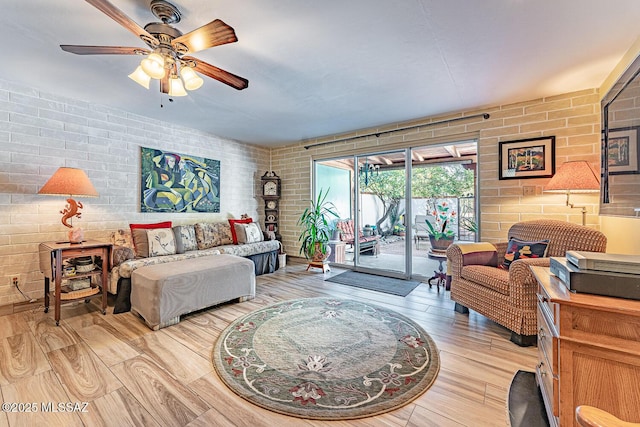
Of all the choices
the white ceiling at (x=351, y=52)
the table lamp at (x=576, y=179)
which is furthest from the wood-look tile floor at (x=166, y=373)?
the white ceiling at (x=351, y=52)

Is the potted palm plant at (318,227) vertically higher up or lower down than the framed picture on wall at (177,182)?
lower down

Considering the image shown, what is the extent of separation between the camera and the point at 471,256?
2.71 m

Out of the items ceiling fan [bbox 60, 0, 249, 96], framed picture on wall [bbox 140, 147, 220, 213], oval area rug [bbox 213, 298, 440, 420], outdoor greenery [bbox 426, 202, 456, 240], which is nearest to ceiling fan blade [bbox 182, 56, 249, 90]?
ceiling fan [bbox 60, 0, 249, 96]

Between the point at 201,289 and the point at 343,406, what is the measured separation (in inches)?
73.1

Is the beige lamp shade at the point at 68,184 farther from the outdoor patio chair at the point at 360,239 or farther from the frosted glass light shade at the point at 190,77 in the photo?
the outdoor patio chair at the point at 360,239

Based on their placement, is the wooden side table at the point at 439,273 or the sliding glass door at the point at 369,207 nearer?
the wooden side table at the point at 439,273

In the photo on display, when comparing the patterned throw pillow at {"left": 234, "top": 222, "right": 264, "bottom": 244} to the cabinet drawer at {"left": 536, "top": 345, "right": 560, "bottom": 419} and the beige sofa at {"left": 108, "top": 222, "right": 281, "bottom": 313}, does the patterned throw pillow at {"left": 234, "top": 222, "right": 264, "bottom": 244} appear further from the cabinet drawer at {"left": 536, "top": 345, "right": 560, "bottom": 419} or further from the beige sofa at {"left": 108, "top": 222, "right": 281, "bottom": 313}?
the cabinet drawer at {"left": 536, "top": 345, "right": 560, "bottom": 419}

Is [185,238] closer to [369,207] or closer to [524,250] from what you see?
[369,207]

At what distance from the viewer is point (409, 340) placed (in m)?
2.19

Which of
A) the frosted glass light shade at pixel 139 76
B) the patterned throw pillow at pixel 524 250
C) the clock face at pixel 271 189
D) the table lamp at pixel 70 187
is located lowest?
the patterned throw pillow at pixel 524 250

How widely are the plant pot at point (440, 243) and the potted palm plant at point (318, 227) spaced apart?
1710 millimetres

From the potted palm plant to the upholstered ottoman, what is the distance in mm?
1525

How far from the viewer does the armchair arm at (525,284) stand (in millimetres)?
2072

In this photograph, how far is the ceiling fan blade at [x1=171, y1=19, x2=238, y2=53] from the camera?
1464 mm
